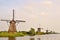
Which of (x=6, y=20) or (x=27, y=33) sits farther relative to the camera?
(x=27, y=33)

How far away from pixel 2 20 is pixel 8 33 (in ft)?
11.0

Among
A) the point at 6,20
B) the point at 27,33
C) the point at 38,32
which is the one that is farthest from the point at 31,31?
the point at 6,20

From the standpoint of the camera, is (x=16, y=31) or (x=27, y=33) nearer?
(x=16, y=31)

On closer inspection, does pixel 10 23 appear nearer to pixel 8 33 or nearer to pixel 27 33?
pixel 8 33

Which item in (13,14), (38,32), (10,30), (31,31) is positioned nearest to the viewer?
(10,30)

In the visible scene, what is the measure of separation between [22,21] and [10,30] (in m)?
4.52

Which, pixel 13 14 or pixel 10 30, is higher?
pixel 13 14

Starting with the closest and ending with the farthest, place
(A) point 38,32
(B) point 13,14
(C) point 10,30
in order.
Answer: (C) point 10,30
(B) point 13,14
(A) point 38,32

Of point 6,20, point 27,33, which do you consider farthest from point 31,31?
point 6,20

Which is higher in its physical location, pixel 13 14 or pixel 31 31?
pixel 13 14

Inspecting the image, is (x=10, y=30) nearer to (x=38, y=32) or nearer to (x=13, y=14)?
(x=13, y=14)

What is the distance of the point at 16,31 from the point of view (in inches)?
1799

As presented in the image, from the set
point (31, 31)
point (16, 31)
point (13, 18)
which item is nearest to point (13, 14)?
point (13, 18)

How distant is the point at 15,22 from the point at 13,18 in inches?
42.4
